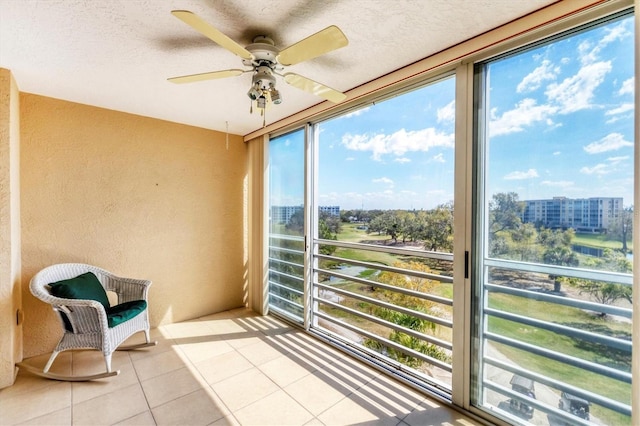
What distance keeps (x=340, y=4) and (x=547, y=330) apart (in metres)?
2.12

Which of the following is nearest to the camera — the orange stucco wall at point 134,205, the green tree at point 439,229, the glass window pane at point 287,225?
the green tree at point 439,229

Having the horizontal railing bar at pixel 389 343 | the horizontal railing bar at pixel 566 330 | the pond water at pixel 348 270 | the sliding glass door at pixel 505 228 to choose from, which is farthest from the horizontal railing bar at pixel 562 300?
the pond water at pixel 348 270

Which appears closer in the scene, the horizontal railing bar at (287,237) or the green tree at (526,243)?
the green tree at (526,243)

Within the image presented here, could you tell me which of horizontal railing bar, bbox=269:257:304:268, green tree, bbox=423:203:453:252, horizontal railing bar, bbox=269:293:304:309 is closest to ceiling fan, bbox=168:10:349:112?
green tree, bbox=423:203:453:252

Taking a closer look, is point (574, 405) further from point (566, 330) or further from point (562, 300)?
point (562, 300)

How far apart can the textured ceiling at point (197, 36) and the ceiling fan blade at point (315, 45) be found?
25cm

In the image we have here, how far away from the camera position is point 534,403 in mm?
1640

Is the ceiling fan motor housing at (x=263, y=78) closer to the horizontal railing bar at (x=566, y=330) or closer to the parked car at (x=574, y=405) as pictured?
the horizontal railing bar at (x=566, y=330)

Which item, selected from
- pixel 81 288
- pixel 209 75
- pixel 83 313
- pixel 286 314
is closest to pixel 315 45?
pixel 209 75

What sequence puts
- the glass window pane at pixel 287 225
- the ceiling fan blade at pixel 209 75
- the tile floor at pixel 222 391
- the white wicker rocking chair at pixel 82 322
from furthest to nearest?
the glass window pane at pixel 287 225, the white wicker rocking chair at pixel 82 322, the tile floor at pixel 222 391, the ceiling fan blade at pixel 209 75

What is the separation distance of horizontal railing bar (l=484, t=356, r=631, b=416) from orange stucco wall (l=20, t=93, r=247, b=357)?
320 centimetres

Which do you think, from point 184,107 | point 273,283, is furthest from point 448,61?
point 273,283

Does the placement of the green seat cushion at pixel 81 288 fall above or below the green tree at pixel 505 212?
below

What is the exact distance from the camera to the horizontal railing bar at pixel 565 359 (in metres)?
1.38
